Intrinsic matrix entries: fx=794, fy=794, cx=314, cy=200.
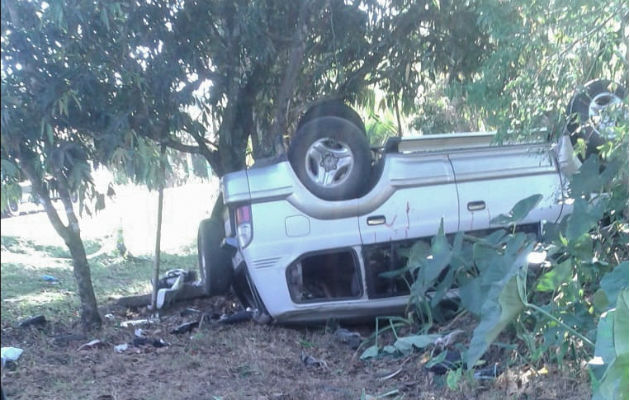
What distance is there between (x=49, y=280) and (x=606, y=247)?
22.2ft

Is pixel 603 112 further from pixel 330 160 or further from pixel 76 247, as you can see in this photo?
pixel 76 247

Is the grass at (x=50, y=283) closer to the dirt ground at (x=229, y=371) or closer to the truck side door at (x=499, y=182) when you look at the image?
the dirt ground at (x=229, y=371)

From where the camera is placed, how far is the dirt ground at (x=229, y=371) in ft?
18.4

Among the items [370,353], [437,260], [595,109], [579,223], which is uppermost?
[595,109]

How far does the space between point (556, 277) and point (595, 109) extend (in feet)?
4.42

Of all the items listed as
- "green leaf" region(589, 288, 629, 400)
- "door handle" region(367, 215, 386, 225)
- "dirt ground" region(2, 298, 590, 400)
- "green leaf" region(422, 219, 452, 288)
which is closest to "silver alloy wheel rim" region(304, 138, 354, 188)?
"door handle" region(367, 215, 386, 225)

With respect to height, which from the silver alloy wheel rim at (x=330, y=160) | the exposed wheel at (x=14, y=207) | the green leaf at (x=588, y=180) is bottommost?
the green leaf at (x=588, y=180)

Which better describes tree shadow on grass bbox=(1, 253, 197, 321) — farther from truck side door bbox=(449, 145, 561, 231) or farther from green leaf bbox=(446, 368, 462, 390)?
green leaf bbox=(446, 368, 462, 390)

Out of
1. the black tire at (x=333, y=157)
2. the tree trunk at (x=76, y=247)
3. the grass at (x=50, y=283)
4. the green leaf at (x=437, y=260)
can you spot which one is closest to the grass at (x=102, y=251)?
the grass at (x=50, y=283)

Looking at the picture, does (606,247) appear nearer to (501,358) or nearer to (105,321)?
(501,358)

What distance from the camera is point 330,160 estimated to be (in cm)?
748

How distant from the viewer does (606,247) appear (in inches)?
258

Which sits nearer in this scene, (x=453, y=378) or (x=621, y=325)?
(x=621, y=325)

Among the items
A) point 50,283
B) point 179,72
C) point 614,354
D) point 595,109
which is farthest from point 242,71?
point 614,354
